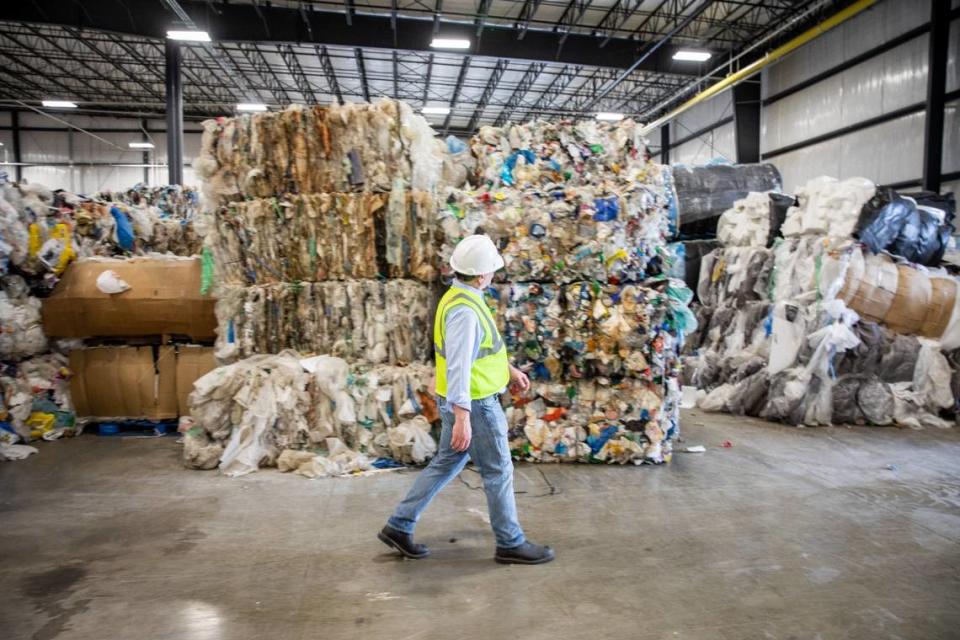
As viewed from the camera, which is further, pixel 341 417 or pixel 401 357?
pixel 401 357

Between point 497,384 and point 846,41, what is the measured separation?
46.0ft

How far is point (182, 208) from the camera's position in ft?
38.4

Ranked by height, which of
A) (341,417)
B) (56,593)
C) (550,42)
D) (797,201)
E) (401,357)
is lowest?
(56,593)

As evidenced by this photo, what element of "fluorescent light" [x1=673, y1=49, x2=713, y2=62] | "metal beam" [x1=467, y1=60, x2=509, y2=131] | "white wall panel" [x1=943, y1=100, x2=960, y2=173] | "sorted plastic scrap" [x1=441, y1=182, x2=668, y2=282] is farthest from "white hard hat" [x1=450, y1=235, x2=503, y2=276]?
"metal beam" [x1=467, y1=60, x2=509, y2=131]

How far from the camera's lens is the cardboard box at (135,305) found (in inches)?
204

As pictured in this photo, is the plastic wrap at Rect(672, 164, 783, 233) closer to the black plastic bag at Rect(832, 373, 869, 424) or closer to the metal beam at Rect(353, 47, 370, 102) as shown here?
the black plastic bag at Rect(832, 373, 869, 424)

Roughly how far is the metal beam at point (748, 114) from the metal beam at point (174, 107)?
46.5 ft

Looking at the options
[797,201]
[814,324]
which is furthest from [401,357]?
[797,201]

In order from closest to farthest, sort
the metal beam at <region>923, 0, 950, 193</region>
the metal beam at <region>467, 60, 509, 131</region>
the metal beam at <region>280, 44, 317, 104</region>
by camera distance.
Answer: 1. the metal beam at <region>923, 0, 950, 193</region>
2. the metal beam at <region>280, 44, 317, 104</region>
3. the metal beam at <region>467, 60, 509, 131</region>

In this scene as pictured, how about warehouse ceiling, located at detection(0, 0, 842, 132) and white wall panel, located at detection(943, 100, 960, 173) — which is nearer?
white wall panel, located at detection(943, 100, 960, 173)

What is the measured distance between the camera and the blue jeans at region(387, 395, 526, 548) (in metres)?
2.83

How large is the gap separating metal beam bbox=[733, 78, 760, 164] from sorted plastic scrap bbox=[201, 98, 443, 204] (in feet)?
46.9

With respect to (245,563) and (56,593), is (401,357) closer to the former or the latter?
(245,563)

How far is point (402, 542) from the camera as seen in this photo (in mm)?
2949
